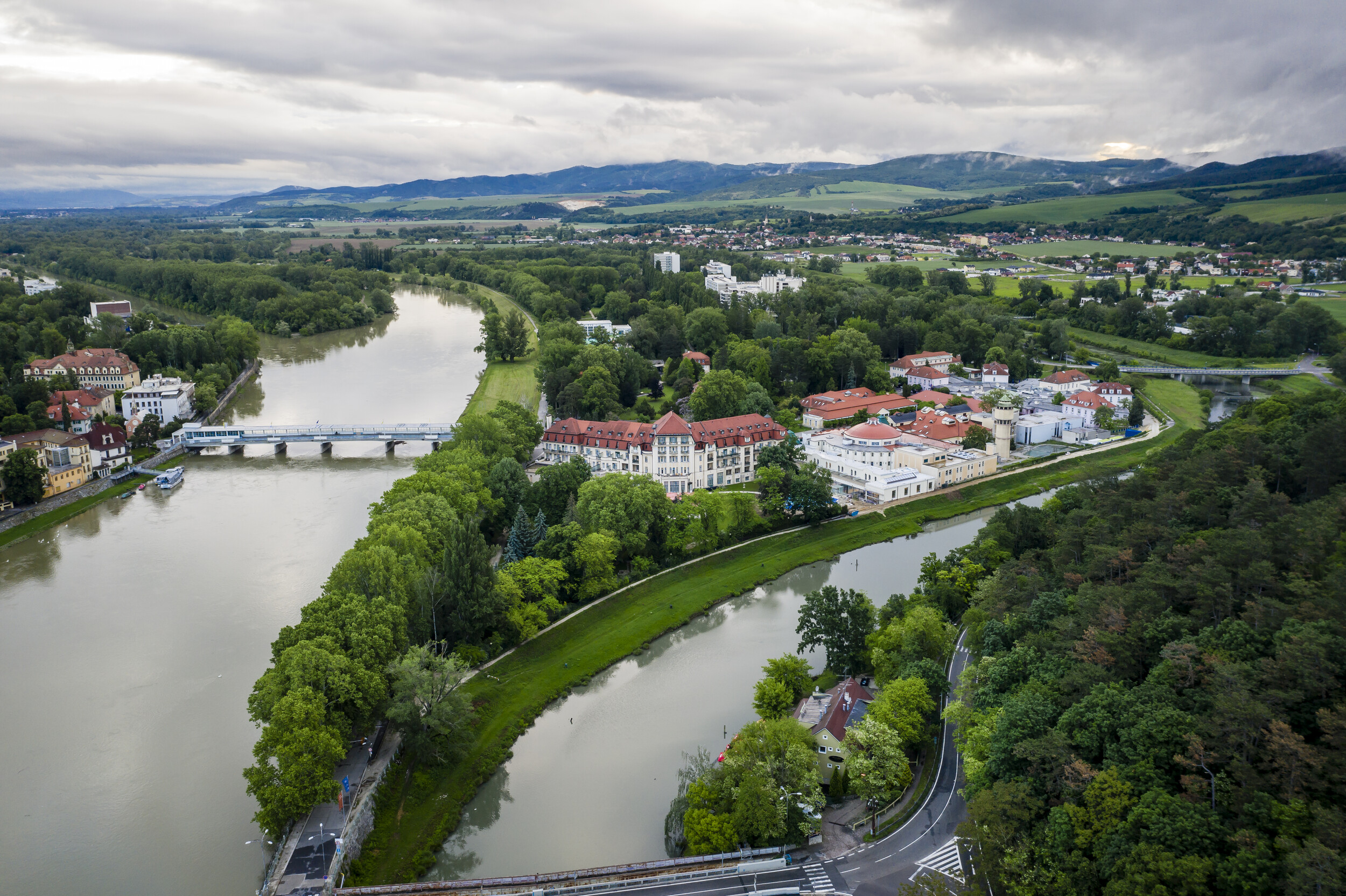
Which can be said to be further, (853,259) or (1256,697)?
(853,259)

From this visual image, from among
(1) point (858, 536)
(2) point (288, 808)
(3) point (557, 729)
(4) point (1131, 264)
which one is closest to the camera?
(2) point (288, 808)

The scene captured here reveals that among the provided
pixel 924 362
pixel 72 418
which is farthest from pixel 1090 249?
pixel 72 418

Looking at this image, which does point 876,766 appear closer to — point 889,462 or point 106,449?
point 889,462

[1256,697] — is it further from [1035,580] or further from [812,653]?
[812,653]

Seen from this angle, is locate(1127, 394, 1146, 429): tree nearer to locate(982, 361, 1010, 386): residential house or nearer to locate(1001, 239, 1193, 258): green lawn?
locate(982, 361, 1010, 386): residential house

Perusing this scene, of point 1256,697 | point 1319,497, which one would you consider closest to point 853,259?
point 1319,497

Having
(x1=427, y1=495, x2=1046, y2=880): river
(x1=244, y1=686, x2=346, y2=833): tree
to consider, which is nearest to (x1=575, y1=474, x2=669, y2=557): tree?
(x1=427, y1=495, x2=1046, y2=880): river
